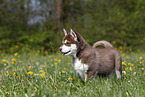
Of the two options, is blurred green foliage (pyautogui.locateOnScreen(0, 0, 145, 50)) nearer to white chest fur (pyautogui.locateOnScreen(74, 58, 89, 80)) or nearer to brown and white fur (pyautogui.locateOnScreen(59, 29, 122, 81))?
brown and white fur (pyautogui.locateOnScreen(59, 29, 122, 81))

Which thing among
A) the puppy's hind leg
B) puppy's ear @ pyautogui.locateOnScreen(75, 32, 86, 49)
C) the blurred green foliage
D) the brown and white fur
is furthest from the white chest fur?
the blurred green foliage

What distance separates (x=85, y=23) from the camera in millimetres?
12391

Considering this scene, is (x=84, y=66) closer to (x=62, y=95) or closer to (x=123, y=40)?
(x=62, y=95)

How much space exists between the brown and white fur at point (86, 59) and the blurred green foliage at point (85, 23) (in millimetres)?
7103

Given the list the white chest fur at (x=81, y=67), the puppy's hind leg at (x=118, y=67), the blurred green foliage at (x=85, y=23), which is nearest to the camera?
the white chest fur at (x=81, y=67)

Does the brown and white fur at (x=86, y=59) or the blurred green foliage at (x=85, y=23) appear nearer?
the brown and white fur at (x=86, y=59)

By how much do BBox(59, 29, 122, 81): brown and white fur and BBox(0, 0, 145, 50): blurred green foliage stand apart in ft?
23.3

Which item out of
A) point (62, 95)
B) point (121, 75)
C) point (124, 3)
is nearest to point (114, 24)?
point (124, 3)

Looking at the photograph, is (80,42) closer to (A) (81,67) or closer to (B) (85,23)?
(A) (81,67)

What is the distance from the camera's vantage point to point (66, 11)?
13211mm

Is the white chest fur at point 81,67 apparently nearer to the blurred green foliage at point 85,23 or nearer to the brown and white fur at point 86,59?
the brown and white fur at point 86,59

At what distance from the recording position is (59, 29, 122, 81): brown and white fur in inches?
134

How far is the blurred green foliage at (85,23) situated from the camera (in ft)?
37.9

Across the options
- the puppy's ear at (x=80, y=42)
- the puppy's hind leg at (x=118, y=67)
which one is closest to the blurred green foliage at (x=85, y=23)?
the puppy's hind leg at (x=118, y=67)
